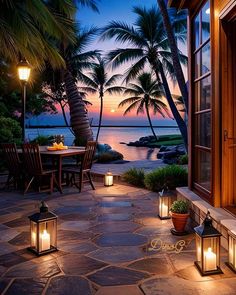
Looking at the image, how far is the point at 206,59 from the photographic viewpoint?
3893mm

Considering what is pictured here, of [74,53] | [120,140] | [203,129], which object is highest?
[74,53]

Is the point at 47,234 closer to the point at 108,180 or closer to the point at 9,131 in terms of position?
the point at 108,180

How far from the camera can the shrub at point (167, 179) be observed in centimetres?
609

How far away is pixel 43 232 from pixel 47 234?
53mm

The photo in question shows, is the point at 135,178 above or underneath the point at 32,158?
underneath

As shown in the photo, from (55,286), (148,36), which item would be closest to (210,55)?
(55,286)

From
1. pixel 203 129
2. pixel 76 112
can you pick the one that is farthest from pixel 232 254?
pixel 76 112

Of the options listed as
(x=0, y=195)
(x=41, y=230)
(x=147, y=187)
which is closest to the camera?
(x=41, y=230)

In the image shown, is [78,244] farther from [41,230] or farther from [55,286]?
[55,286]

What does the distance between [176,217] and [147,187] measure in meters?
2.79

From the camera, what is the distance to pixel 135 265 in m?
2.76

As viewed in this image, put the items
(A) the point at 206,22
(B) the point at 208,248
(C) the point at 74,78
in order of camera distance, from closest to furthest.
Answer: (B) the point at 208,248, (A) the point at 206,22, (C) the point at 74,78

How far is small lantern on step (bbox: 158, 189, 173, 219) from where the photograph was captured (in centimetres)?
413

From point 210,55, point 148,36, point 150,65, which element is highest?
point 148,36
